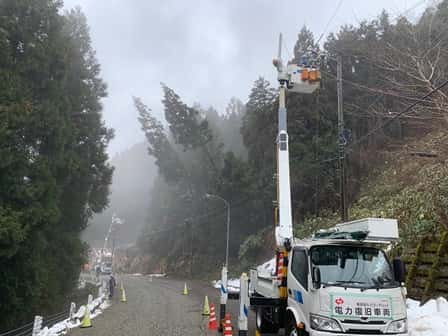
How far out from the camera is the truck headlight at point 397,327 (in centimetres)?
691

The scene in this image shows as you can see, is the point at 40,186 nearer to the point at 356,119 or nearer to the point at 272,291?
the point at 272,291

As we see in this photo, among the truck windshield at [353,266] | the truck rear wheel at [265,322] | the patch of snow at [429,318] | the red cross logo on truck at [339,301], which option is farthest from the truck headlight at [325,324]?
the patch of snow at [429,318]

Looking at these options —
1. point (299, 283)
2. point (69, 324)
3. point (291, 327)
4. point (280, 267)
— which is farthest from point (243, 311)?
point (69, 324)

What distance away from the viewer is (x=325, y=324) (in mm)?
6902

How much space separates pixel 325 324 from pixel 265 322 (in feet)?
11.3

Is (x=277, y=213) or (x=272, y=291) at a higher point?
(x=277, y=213)

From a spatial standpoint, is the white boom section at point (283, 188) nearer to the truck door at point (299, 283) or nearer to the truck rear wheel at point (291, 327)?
the truck door at point (299, 283)

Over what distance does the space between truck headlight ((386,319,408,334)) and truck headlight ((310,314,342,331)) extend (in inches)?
35.1

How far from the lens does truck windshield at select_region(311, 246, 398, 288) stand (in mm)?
7328

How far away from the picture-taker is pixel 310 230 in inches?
1113

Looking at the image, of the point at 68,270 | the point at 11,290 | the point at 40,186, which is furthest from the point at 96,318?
the point at 68,270

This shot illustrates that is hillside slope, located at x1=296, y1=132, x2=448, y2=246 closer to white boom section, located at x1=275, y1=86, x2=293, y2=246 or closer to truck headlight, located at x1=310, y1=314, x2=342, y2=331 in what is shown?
white boom section, located at x1=275, y1=86, x2=293, y2=246

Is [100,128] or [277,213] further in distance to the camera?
[100,128]

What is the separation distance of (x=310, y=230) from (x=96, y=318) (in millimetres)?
16808
